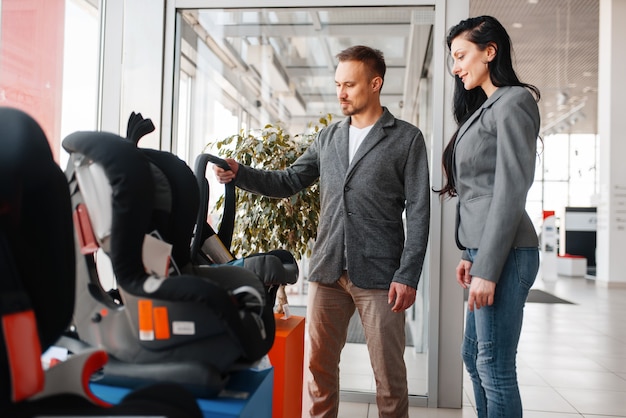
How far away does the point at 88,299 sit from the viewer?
4.38ft

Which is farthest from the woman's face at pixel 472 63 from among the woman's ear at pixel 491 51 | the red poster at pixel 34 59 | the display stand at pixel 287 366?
the red poster at pixel 34 59

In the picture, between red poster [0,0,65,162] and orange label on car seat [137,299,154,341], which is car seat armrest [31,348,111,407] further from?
red poster [0,0,65,162]

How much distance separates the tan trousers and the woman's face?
843 millimetres

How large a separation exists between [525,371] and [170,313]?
3.51 metres

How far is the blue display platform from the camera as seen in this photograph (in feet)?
3.98

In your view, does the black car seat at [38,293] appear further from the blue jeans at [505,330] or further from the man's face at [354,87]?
the man's face at [354,87]

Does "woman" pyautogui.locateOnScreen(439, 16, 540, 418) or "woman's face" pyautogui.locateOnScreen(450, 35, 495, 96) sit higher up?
"woman's face" pyautogui.locateOnScreen(450, 35, 495, 96)

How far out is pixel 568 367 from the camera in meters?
4.15

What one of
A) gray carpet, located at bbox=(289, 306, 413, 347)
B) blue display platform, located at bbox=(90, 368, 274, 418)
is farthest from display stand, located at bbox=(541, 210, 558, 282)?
blue display platform, located at bbox=(90, 368, 274, 418)

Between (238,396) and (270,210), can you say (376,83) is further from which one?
(238,396)

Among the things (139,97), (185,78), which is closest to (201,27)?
(185,78)

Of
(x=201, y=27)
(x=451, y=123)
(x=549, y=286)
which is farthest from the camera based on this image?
(x=549, y=286)

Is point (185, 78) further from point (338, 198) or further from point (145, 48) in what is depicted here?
point (338, 198)

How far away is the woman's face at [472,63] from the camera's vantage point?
5.85ft
